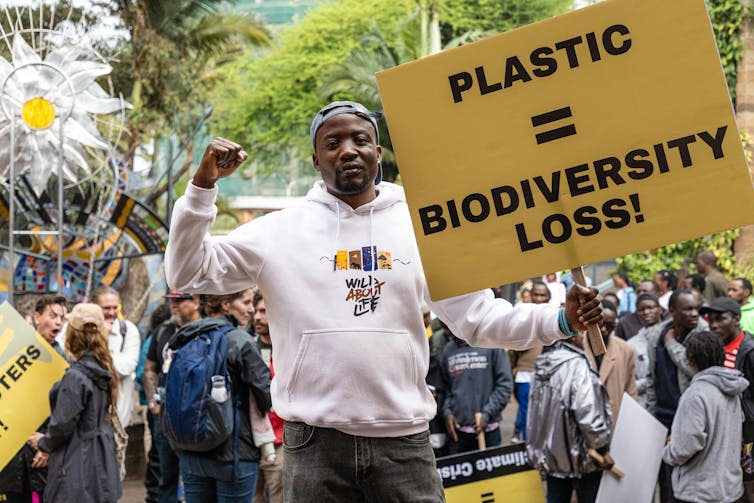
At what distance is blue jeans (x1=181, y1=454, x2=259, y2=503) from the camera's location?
21.3 ft

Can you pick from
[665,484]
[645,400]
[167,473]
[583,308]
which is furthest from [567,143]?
[645,400]

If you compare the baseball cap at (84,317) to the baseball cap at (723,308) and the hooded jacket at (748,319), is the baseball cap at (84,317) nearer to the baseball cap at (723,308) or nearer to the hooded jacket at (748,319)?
the baseball cap at (723,308)

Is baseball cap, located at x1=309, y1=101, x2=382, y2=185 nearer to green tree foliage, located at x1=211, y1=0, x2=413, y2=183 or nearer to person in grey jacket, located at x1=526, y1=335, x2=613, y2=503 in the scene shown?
person in grey jacket, located at x1=526, y1=335, x2=613, y2=503

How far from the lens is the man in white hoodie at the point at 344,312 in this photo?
3727 mm

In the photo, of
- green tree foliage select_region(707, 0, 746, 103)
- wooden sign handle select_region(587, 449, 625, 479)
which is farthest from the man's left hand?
green tree foliage select_region(707, 0, 746, 103)

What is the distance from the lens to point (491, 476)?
7340 millimetres

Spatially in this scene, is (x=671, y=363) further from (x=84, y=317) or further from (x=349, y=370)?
(x=349, y=370)

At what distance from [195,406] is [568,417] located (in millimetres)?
2520

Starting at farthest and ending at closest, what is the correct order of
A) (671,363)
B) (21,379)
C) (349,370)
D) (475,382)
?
1. (475,382)
2. (671,363)
3. (21,379)
4. (349,370)

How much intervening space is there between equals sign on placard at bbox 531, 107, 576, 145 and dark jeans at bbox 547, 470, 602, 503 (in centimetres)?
397

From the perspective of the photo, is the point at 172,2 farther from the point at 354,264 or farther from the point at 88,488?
the point at 354,264

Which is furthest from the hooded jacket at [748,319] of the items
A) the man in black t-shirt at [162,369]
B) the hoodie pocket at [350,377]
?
the hoodie pocket at [350,377]

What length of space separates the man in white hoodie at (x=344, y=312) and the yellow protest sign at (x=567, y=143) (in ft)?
0.52

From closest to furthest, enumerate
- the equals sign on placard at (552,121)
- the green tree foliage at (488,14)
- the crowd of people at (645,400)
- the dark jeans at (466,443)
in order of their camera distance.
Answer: the equals sign on placard at (552,121)
the crowd of people at (645,400)
the dark jeans at (466,443)
the green tree foliage at (488,14)
